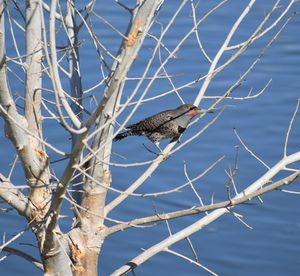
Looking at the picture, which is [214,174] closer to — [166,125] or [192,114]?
[166,125]

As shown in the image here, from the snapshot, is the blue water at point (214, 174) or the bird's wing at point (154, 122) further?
the blue water at point (214, 174)

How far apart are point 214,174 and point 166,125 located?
2219 millimetres

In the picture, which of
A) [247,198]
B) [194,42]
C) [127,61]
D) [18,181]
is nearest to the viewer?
[127,61]

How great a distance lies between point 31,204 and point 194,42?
7.35 m

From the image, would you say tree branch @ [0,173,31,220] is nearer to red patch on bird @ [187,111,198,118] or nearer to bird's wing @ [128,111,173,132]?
red patch on bird @ [187,111,198,118]

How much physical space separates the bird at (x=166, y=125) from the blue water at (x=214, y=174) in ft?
3.39

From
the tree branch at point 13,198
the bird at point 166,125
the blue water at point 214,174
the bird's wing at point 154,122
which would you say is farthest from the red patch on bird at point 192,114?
the tree branch at point 13,198

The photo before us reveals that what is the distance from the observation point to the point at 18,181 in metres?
10.2

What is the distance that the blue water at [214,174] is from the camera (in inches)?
378

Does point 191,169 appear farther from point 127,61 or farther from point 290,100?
point 127,61

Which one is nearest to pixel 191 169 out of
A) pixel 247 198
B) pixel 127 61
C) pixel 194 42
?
pixel 194 42

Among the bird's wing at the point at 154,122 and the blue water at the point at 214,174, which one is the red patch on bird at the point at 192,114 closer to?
the bird's wing at the point at 154,122

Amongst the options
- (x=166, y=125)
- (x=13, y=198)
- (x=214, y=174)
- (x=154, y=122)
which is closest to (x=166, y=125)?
(x=166, y=125)

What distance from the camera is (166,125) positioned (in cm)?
829
